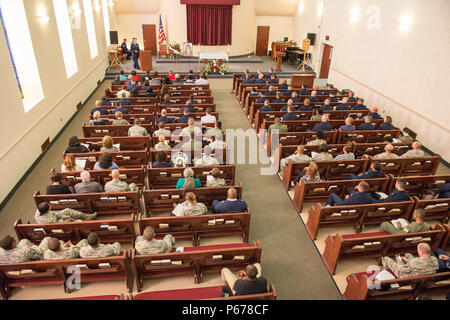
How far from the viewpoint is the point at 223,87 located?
39.9ft

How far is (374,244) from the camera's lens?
162 inches

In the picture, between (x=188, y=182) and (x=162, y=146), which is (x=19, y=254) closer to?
(x=188, y=182)

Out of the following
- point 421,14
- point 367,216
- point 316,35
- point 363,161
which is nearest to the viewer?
point 367,216

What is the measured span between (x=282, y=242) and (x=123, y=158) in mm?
3265

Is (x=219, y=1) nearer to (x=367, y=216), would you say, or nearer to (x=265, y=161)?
(x=265, y=161)

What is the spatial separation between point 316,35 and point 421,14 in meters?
6.59

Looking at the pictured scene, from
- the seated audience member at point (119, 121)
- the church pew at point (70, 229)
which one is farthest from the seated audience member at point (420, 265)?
the seated audience member at point (119, 121)

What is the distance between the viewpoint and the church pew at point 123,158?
5848mm

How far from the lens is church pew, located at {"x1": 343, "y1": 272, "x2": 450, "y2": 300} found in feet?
11.5

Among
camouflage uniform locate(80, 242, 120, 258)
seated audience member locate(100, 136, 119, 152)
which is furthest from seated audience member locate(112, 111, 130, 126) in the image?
camouflage uniform locate(80, 242, 120, 258)

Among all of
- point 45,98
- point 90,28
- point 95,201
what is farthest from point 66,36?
point 95,201

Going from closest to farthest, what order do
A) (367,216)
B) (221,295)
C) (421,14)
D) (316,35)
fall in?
(221,295) < (367,216) < (421,14) < (316,35)

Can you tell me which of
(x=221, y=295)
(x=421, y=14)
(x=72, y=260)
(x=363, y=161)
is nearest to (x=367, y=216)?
(x=363, y=161)

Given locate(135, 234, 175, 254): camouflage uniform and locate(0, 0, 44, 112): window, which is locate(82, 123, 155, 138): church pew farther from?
locate(135, 234, 175, 254): camouflage uniform
